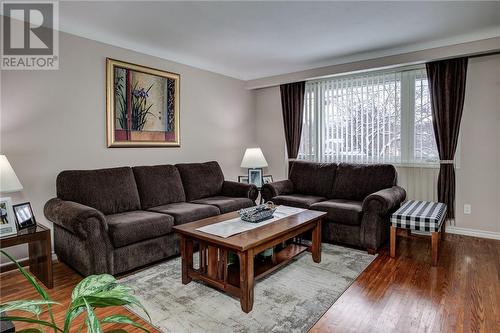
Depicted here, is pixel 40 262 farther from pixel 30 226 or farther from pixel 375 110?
pixel 375 110

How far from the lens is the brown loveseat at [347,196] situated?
10.7 feet

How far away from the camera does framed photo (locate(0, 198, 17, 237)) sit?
2.39 meters

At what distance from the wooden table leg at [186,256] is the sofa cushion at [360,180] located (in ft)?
7.50

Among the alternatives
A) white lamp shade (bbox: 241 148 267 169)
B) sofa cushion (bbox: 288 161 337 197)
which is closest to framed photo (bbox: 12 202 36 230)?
white lamp shade (bbox: 241 148 267 169)

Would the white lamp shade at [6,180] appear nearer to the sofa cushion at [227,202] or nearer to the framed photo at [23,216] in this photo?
the framed photo at [23,216]

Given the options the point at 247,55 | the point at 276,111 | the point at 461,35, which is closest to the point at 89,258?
the point at 247,55

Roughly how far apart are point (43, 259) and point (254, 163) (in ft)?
9.26

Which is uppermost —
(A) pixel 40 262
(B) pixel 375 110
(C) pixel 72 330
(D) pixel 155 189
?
(B) pixel 375 110

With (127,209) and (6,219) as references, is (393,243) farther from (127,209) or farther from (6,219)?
(6,219)

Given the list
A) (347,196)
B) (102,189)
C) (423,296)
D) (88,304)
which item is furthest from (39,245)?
(347,196)

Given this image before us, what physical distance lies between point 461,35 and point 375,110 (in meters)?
1.29

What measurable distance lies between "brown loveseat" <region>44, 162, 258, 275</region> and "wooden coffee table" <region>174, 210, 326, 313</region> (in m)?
0.52

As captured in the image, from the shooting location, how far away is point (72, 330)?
78.1 inches

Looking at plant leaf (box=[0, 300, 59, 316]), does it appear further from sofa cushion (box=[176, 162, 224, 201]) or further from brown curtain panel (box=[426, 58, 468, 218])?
brown curtain panel (box=[426, 58, 468, 218])
